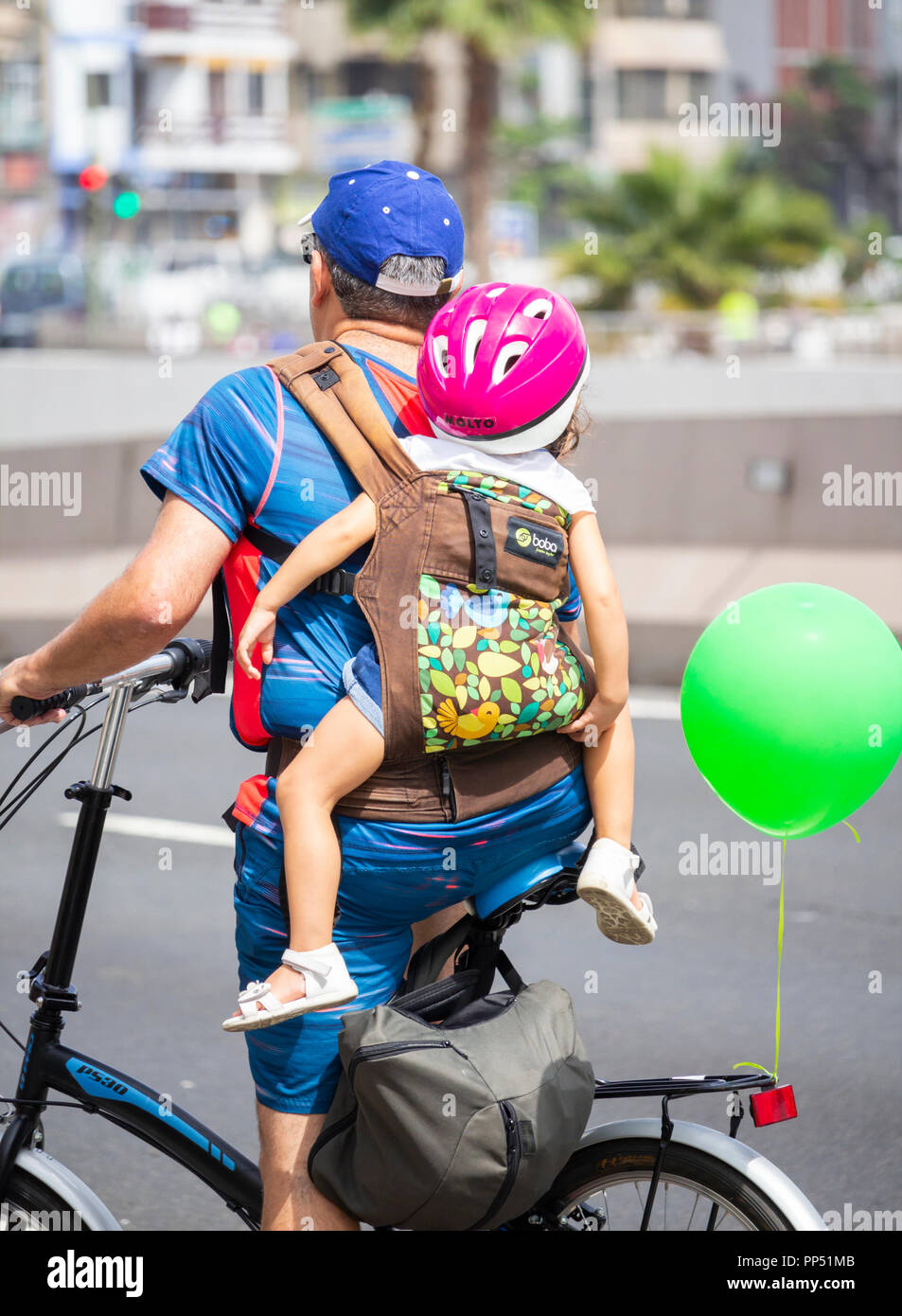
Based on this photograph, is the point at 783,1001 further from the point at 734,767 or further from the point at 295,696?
the point at 295,696

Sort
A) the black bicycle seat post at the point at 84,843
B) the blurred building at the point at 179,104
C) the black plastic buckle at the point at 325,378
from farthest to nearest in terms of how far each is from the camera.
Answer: the blurred building at the point at 179,104 < the black bicycle seat post at the point at 84,843 < the black plastic buckle at the point at 325,378

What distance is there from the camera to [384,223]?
7.97ft

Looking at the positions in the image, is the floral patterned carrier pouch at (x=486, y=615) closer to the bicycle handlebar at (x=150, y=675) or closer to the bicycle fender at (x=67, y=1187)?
the bicycle handlebar at (x=150, y=675)

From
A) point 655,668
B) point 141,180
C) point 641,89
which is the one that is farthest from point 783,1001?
point 641,89

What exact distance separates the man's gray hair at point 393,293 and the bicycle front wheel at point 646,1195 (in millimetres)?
1311

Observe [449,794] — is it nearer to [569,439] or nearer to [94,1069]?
[569,439]

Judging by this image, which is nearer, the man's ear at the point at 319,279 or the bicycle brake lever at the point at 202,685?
the man's ear at the point at 319,279

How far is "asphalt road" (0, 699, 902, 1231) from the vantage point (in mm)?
4266

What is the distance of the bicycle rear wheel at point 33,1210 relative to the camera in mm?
2570

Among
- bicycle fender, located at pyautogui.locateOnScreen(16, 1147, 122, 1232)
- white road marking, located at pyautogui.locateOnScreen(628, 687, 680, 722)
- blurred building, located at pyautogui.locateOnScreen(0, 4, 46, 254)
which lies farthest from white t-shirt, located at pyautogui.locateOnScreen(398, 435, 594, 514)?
blurred building, located at pyautogui.locateOnScreen(0, 4, 46, 254)

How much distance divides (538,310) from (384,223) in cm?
26

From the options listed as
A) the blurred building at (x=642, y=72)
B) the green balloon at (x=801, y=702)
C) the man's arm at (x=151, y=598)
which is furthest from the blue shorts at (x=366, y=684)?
the blurred building at (x=642, y=72)

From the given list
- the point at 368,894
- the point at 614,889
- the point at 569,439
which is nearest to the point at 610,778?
the point at 614,889
